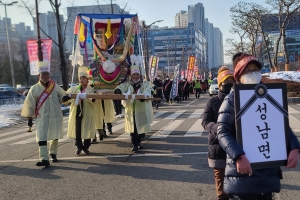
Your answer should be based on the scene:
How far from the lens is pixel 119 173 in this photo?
541 cm

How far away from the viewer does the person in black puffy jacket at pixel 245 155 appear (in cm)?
246

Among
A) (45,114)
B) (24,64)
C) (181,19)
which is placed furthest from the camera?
(181,19)

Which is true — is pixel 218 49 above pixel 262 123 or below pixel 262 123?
above

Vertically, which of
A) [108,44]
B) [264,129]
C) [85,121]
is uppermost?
[108,44]

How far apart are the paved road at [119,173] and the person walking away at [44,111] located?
518 millimetres

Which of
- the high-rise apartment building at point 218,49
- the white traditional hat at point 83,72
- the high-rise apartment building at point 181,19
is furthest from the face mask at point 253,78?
the high-rise apartment building at point 218,49

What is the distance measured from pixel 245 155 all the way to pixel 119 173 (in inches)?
133

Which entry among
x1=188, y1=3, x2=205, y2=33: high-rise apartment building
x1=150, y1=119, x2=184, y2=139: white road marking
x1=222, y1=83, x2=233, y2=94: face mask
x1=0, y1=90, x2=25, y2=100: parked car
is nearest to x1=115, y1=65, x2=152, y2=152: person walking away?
x1=150, y1=119, x2=184, y2=139: white road marking

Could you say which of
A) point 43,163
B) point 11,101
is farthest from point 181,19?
point 43,163

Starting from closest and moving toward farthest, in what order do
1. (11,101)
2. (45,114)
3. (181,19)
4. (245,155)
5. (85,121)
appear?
(245,155) < (45,114) < (85,121) < (11,101) < (181,19)

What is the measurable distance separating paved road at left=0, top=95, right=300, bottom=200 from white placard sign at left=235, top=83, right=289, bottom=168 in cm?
183

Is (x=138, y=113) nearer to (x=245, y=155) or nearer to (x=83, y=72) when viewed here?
(x=83, y=72)

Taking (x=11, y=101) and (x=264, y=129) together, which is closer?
(x=264, y=129)

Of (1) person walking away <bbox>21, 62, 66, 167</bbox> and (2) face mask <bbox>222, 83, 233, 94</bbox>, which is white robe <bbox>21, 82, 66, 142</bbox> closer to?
(1) person walking away <bbox>21, 62, 66, 167</bbox>
